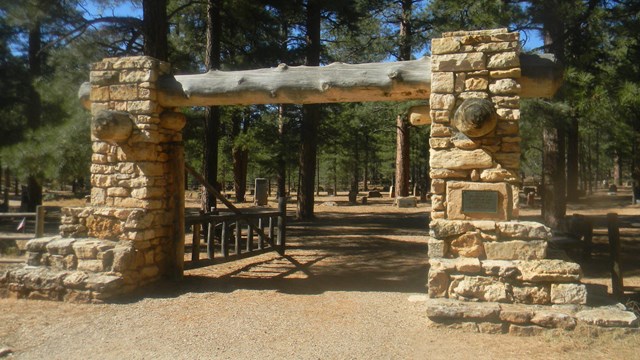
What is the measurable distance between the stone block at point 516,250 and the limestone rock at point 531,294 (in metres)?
0.31

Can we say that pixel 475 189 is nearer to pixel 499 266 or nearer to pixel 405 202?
pixel 499 266

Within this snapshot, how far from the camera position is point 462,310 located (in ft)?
17.1

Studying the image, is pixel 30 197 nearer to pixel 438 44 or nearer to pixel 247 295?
pixel 247 295

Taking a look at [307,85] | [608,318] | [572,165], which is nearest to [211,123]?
[307,85]

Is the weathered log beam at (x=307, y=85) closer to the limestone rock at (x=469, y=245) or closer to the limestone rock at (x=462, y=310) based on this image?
the limestone rock at (x=469, y=245)

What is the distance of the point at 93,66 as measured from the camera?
705 centimetres

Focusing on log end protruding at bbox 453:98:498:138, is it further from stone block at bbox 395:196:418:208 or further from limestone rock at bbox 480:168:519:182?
stone block at bbox 395:196:418:208

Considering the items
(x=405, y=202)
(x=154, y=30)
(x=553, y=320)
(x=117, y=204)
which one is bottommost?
(x=553, y=320)

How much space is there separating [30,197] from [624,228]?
17.5 metres

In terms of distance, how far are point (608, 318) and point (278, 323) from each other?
10.7ft

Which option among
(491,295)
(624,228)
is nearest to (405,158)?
(624,228)

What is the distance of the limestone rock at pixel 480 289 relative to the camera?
5340 mm

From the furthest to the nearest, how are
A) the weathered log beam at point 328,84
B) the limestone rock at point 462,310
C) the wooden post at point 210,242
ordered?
the wooden post at point 210,242, the weathered log beam at point 328,84, the limestone rock at point 462,310

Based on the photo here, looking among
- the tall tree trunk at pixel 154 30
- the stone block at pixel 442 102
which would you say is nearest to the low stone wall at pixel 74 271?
the stone block at pixel 442 102
